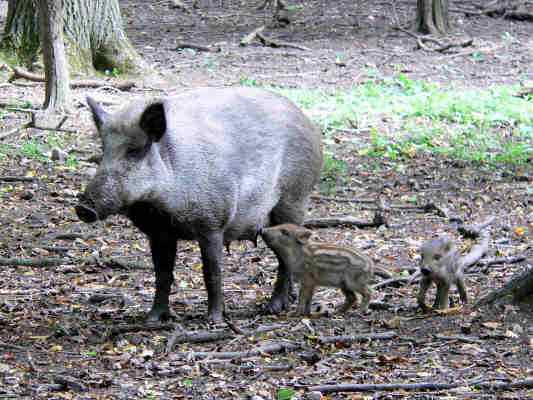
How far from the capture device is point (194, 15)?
23375 mm

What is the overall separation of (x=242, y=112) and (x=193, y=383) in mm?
2268

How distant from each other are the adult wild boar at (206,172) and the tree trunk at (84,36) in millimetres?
8180

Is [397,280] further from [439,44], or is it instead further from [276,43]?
[439,44]

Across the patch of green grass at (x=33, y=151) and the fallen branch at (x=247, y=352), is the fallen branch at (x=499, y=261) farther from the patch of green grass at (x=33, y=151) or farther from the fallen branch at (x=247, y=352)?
the patch of green grass at (x=33, y=151)

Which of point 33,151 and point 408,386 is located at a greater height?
point 408,386

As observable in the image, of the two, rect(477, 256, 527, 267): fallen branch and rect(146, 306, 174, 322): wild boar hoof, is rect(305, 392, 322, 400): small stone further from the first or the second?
rect(477, 256, 527, 267): fallen branch

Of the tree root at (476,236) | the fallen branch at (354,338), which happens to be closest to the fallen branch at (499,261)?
the tree root at (476,236)

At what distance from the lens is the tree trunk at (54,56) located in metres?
12.2

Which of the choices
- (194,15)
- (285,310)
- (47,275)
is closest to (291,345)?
(285,310)

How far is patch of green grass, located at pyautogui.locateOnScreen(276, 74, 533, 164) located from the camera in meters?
12.2

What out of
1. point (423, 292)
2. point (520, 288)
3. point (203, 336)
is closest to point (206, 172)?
point (203, 336)

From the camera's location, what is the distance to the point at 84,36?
14.8 m

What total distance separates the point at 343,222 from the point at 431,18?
12.3 m

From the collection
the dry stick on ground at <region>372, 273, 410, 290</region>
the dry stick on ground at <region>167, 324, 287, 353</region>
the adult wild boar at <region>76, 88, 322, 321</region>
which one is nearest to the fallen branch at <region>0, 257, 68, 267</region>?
the adult wild boar at <region>76, 88, 322, 321</region>
